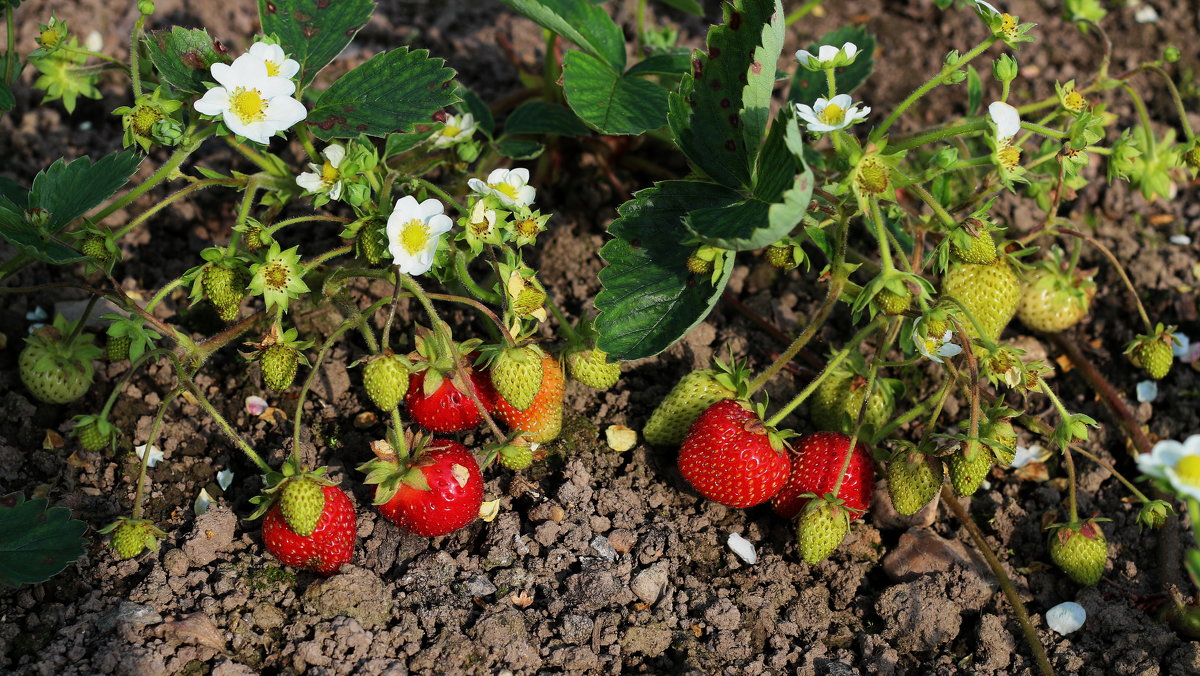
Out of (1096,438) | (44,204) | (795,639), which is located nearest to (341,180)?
(44,204)

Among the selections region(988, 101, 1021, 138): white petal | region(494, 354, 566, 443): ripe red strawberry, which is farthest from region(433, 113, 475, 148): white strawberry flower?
region(988, 101, 1021, 138): white petal

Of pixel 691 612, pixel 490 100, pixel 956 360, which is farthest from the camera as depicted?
pixel 490 100

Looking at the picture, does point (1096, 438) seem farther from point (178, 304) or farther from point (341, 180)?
point (178, 304)

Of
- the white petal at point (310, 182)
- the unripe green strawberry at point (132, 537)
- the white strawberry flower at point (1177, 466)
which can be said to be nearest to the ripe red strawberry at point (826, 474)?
the white strawberry flower at point (1177, 466)

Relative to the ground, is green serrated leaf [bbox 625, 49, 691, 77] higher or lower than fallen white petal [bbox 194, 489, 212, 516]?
higher

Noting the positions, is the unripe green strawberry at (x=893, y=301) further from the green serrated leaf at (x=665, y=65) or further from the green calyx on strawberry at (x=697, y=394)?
the green serrated leaf at (x=665, y=65)

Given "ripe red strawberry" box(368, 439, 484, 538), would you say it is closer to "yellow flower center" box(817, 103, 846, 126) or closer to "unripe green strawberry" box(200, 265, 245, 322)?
"unripe green strawberry" box(200, 265, 245, 322)
